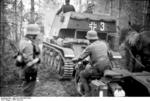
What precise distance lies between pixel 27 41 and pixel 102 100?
168cm

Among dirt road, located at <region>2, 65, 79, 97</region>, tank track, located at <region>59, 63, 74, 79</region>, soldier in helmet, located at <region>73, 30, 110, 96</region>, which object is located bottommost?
dirt road, located at <region>2, 65, 79, 97</region>

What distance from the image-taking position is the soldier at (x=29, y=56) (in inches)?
147

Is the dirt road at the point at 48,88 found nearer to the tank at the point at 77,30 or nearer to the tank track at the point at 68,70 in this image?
the tank track at the point at 68,70

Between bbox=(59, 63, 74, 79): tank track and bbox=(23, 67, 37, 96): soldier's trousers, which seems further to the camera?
bbox=(59, 63, 74, 79): tank track

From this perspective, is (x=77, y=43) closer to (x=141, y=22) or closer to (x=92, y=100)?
(x=141, y=22)

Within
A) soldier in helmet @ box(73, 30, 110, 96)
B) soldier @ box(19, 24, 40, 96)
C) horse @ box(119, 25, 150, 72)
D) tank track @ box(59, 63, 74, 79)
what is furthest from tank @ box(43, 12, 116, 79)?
soldier @ box(19, 24, 40, 96)

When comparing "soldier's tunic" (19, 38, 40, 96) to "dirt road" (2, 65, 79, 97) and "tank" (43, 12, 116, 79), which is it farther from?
"tank" (43, 12, 116, 79)

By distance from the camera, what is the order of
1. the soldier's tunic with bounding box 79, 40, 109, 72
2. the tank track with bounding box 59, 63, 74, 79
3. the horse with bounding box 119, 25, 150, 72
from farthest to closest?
the tank track with bounding box 59, 63, 74, 79
the horse with bounding box 119, 25, 150, 72
the soldier's tunic with bounding box 79, 40, 109, 72

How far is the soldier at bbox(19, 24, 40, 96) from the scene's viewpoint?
373cm

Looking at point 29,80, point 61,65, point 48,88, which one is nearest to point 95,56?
point 29,80

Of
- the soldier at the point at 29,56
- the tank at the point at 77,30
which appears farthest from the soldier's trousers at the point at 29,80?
the tank at the point at 77,30

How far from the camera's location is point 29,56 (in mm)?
3752

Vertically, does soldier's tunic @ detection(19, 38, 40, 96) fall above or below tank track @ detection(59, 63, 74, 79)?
above

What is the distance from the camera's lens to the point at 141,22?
16.9 ft
